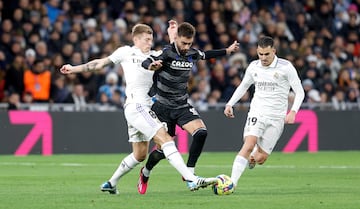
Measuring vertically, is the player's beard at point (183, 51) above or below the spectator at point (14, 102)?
above

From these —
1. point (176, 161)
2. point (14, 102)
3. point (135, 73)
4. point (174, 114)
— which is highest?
point (135, 73)

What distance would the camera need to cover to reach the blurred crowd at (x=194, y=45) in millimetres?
23828

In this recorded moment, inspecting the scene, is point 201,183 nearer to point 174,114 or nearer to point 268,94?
point 174,114

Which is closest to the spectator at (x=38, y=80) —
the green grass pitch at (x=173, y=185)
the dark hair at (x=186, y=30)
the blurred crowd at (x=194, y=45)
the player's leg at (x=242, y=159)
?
the blurred crowd at (x=194, y=45)

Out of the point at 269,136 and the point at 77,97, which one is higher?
the point at 269,136

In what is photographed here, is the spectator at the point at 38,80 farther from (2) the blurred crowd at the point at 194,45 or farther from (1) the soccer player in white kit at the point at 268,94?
(1) the soccer player in white kit at the point at 268,94

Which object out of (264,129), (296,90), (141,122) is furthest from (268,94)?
(141,122)

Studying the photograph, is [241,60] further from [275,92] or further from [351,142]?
[275,92]

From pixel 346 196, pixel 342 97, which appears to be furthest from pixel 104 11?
pixel 346 196

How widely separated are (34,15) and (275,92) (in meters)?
11.1

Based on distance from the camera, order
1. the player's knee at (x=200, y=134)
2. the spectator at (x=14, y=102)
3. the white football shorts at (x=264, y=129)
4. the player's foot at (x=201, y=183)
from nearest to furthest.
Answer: the player's foot at (x=201, y=183), the player's knee at (x=200, y=134), the white football shorts at (x=264, y=129), the spectator at (x=14, y=102)

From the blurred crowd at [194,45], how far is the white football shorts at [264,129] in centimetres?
959

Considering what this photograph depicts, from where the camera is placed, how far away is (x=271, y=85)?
14.8m

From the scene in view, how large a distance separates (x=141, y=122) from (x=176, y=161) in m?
0.80
